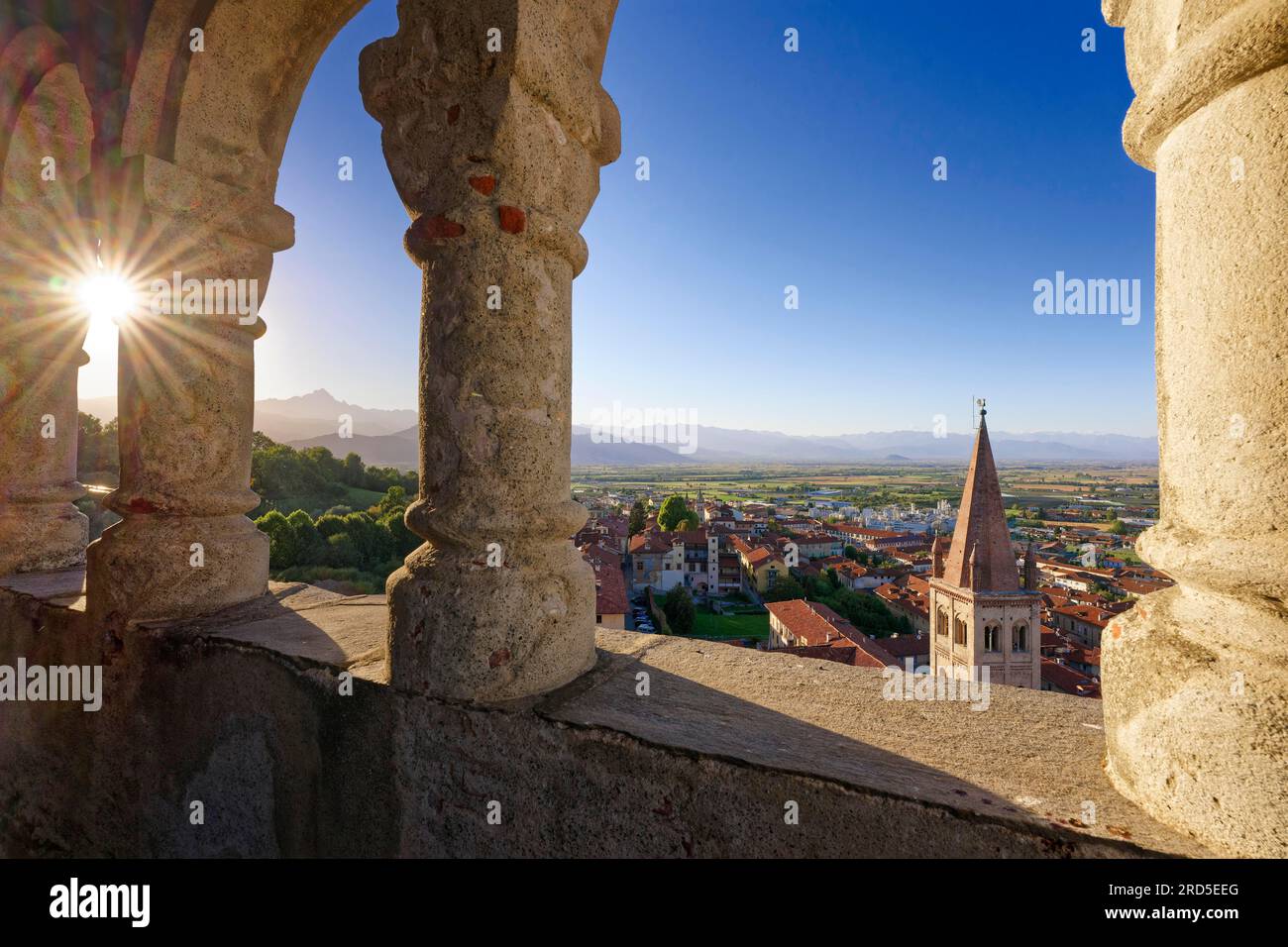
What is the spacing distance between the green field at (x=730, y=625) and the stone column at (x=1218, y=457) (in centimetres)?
3421

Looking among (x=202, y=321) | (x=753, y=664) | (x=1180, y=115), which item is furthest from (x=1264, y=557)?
(x=202, y=321)

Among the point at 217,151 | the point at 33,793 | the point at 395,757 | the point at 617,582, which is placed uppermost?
the point at 217,151

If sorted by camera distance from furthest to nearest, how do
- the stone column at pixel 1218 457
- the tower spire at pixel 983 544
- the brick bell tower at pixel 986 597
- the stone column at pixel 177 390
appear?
the brick bell tower at pixel 986 597 → the tower spire at pixel 983 544 → the stone column at pixel 177 390 → the stone column at pixel 1218 457

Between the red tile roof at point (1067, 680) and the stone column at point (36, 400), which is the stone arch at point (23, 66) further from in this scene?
the red tile roof at point (1067, 680)

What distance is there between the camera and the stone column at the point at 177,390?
8.64ft

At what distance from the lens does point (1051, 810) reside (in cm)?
116

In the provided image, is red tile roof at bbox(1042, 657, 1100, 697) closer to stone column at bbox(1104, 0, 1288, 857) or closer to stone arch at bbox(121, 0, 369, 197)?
stone column at bbox(1104, 0, 1288, 857)

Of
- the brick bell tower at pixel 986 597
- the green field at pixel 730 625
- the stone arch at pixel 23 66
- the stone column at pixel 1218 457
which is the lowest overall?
the green field at pixel 730 625

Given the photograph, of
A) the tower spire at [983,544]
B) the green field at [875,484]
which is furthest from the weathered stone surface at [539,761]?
the green field at [875,484]

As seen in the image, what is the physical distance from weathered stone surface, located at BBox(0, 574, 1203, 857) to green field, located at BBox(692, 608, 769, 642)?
109 ft

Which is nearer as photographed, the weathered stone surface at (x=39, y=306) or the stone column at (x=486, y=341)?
the stone column at (x=486, y=341)

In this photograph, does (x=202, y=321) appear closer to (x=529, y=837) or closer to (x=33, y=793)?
(x=33, y=793)

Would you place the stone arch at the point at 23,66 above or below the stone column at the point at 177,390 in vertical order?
above
